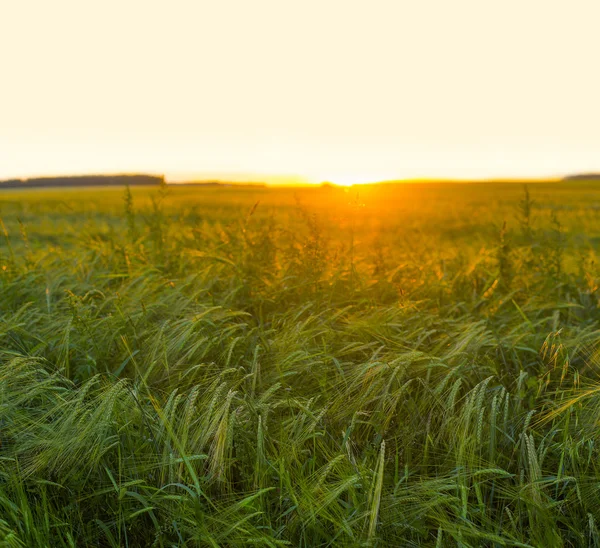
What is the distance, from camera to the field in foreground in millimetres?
1885

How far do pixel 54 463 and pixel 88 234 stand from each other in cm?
388

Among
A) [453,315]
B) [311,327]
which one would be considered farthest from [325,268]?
[453,315]

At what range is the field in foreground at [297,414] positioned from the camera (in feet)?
6.18

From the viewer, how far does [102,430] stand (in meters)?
2.15

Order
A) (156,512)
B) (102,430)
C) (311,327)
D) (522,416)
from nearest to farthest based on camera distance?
1. (156,512)
2. (102,430)
3. (522,416)
4. (311,327)

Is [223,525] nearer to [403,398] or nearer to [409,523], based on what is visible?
[409,523]

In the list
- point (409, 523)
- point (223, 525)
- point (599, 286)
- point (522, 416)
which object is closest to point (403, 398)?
point (522, 416)

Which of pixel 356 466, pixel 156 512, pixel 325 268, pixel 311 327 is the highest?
pixel 325 268

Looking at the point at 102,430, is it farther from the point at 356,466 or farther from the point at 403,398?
the point at 403,398

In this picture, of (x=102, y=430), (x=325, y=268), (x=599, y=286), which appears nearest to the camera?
(x=102, y=430)

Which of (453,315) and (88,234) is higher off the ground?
(88,234)

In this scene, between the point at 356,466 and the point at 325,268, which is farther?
the point at 325,268

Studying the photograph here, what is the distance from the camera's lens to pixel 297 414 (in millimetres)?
2402

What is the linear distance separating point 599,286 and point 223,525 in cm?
343
